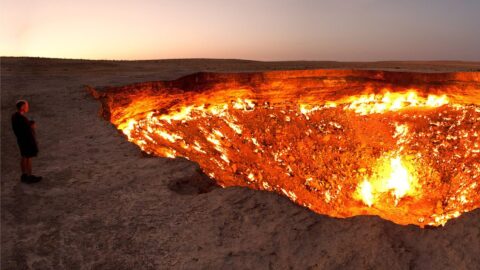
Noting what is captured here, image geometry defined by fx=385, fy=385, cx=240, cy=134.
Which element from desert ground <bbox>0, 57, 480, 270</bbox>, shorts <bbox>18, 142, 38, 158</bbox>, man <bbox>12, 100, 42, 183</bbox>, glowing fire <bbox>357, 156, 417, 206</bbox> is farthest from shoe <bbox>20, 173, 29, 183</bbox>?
glowing fire <bbox>357, 156, 417, 206</bbox>

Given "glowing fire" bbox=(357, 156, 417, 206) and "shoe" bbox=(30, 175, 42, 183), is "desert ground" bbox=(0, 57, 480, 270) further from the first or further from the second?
"glowing fire" bbox=(357, 156, 417, 206)

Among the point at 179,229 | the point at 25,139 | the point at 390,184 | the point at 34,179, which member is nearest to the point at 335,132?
the point at 390,184

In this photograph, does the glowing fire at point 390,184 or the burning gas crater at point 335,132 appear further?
the glowing fire at point 390,184

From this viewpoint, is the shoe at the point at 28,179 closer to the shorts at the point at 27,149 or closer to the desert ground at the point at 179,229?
the desert ground at the point at 179,229

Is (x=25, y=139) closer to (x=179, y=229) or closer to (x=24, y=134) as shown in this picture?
(x=24, y=134)

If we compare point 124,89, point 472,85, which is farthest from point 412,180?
point 124,89

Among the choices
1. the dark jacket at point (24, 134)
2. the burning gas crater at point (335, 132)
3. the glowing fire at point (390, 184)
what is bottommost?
the glowing fire at point (390, 184)

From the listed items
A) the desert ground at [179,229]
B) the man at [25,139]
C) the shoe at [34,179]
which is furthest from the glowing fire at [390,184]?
the man at [25,139]
